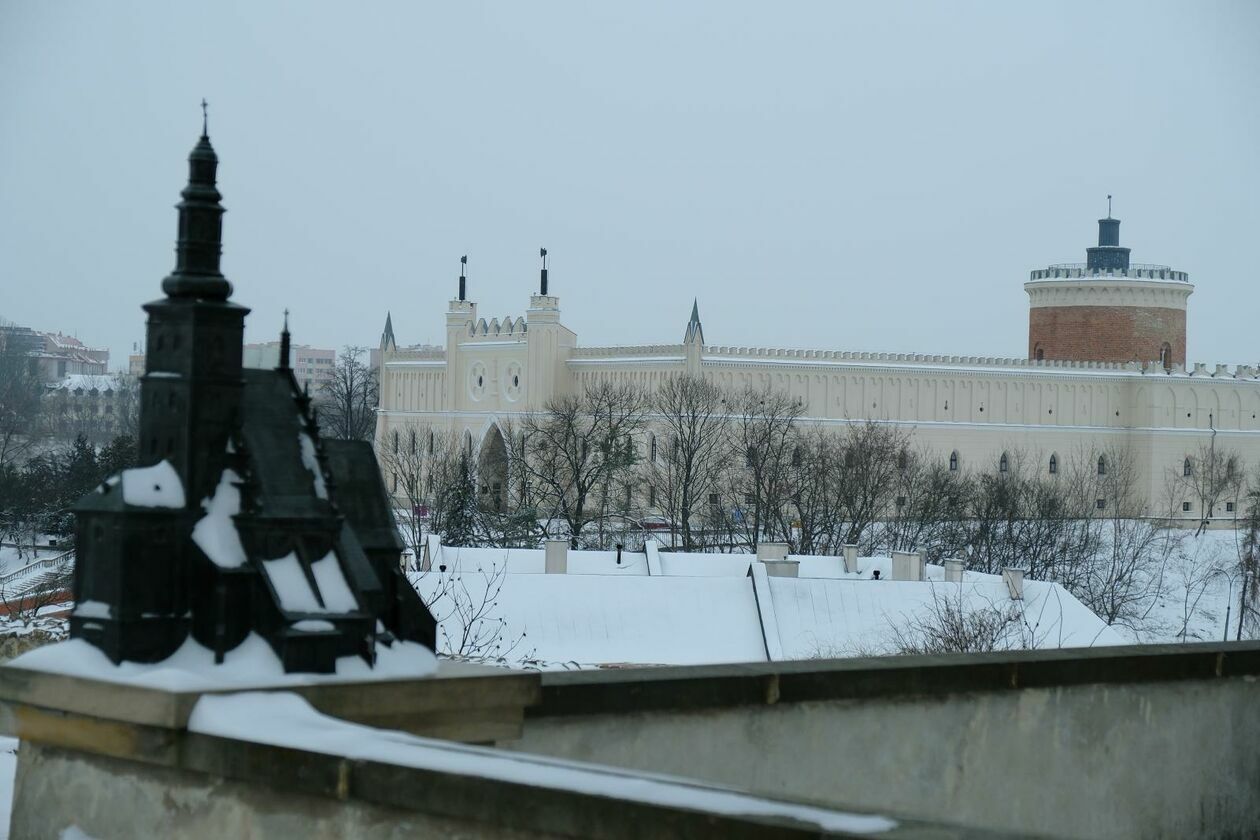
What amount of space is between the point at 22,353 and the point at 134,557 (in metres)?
162

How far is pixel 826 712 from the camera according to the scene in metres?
6.14

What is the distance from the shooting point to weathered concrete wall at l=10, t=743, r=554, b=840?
4055 mm

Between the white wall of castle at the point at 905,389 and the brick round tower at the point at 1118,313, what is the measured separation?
10.8ft

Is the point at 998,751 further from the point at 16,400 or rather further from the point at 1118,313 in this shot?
the point at 16,400

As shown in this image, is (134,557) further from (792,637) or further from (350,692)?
(792,637)

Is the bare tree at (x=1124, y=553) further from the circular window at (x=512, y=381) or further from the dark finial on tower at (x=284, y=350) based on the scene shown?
the dark finial on tower at (x=284, y=350)

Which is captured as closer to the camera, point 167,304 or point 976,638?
point 167,304

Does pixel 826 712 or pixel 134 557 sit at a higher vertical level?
pixel 134 557

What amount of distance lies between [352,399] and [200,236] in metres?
96.4

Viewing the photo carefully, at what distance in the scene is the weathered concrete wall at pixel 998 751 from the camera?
19.2 feet

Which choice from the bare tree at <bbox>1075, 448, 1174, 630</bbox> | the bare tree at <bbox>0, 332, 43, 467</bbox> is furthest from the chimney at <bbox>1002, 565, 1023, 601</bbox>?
the bare tree at <bbox>0, 332, 43, 467</bbox>

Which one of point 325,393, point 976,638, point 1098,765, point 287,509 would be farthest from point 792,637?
point 325,393

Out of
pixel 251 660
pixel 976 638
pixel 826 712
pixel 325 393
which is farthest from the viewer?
pixel 325 393

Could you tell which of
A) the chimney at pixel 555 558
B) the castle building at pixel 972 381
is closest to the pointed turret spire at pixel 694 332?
the castle building at pixel 972 381
